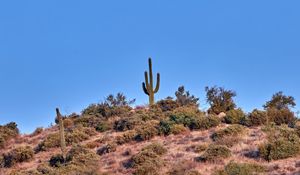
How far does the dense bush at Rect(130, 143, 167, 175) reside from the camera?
893 inches

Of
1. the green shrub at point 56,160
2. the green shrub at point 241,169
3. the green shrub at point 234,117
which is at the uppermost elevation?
the green shrub at point 234,117

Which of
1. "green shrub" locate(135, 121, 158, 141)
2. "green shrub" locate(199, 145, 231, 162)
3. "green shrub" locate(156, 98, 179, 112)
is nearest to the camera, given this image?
"green shrub" locate(199, 145, 231, 162)

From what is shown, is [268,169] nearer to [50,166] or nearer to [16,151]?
[50,166]

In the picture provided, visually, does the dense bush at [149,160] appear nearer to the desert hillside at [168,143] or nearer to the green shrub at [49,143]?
the desert hillside at [168,143]

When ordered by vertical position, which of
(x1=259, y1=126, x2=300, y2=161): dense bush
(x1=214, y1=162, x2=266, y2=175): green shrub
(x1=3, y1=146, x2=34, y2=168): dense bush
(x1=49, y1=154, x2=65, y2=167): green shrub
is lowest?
(x1=214, y1=162, x2=266, y2=175): green shrub

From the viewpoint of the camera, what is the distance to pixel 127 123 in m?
34.0

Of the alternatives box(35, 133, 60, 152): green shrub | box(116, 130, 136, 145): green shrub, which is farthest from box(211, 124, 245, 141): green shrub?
box(35, 133, 60, 152): green shrub

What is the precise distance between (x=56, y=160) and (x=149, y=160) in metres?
6.55

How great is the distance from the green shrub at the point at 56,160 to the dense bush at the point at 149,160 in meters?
4.70

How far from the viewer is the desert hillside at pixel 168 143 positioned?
22.6 metres

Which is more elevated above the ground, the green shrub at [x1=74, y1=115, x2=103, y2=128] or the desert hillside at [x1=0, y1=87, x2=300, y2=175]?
the green shrub at [x1=74, y1=115, x2=103, y2=128]

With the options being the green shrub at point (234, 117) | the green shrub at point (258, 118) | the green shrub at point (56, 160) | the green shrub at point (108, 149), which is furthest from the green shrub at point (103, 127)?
the green shrub at point (258, 118)

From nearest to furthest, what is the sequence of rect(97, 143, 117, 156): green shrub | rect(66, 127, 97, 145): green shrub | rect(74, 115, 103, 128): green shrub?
rect(97, 143, 117, 156): green shrub < rect(66, 127, 97, 145): green shrub < rect(74, 115, 103, 128): green shrub

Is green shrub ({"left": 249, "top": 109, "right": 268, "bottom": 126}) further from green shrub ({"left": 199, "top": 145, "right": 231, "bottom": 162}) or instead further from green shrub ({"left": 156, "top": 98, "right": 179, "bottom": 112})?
green shrub ({"left": 156, "top": 98, "right": 179, "bottom": 112})
